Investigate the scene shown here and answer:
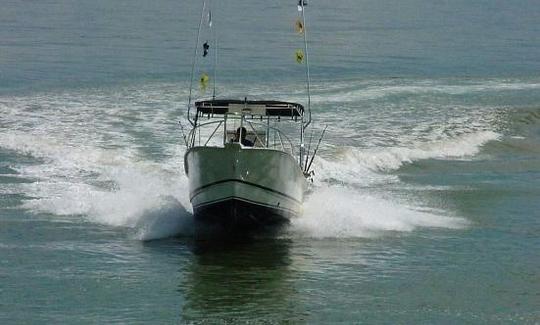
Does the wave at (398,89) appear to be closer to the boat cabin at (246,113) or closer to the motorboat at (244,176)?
the boat cabin at (246,113)

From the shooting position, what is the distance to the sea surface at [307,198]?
21.2 meters

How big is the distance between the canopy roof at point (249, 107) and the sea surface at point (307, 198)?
2.52 m

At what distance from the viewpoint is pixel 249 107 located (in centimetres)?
2506

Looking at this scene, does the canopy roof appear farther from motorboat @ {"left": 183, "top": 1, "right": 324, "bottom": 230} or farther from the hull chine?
the hull chine

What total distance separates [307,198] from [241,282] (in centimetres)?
551

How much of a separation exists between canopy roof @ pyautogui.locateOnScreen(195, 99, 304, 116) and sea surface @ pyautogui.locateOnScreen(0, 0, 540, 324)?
2.52 metres

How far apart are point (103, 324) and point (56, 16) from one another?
63.2 m

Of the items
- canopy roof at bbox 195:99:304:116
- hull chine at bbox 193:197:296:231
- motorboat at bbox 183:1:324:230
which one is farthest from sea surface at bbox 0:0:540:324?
canopy roof at bbox 195:99:304:116

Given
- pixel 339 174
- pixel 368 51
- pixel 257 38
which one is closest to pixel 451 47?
pixel 368 51

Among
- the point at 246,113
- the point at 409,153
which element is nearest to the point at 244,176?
the point at 246,113

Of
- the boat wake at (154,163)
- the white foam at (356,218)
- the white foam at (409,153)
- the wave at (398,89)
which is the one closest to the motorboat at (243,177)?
the white foam at (356,218)

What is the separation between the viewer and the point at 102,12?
84.2 metres

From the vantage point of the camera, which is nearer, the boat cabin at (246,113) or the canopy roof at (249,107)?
the boat cabin at (246,113)

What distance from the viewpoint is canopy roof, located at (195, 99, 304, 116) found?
25078 millimetres
